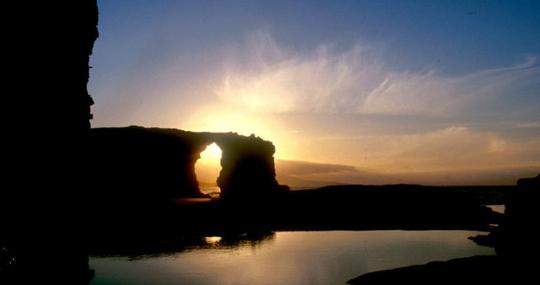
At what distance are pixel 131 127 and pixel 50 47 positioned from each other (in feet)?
175

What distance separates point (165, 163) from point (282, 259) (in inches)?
1462

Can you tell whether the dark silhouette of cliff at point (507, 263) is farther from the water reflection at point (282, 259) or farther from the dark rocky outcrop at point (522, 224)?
the water reflection at point (282, 259)

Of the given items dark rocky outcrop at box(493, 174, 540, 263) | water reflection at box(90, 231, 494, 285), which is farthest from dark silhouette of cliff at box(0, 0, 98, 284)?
dark rocky outcrop at box(493, 174, 540, 263)

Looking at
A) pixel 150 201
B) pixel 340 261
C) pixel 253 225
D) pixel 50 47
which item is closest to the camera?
pixel 50 47

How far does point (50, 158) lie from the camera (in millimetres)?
10617

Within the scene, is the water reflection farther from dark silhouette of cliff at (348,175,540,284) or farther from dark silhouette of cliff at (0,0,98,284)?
dark silhouette of cliff at (0,0,98,284)

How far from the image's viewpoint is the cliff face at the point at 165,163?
200 ft

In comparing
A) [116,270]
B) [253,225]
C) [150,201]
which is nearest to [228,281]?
[116,270]

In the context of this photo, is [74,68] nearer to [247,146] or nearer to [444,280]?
[444,280]

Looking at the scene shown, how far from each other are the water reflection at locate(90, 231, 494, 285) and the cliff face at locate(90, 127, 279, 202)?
68.4 ft

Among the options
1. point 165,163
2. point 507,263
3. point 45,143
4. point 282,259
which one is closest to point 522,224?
point 507,263

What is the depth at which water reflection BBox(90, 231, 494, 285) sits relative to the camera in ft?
80.8

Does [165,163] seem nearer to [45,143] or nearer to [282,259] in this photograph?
[282,259]

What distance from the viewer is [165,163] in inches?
2509
